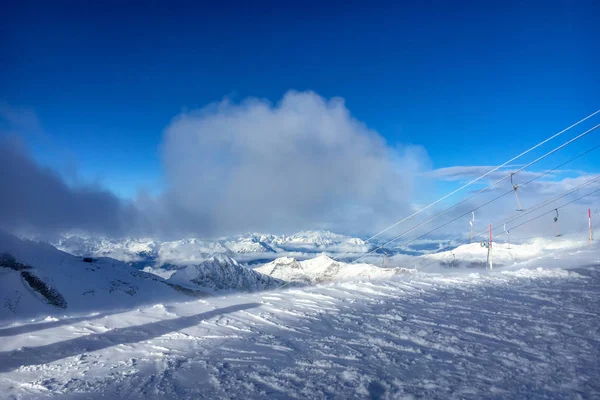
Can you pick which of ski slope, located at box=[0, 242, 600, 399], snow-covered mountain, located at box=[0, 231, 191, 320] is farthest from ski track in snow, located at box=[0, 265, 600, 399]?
snow-covered mountain, located at box=[0, 231, 191, 320]

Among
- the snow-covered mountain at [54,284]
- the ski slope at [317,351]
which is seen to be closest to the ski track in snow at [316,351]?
the ski slope at [317,351]

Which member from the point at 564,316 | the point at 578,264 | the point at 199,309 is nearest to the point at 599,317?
the point at 564,316

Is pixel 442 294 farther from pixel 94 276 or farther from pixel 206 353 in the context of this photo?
pixel 94 276

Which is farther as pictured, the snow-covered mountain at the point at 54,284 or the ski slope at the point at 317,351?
the snow-covered mountain at the point at 54,284

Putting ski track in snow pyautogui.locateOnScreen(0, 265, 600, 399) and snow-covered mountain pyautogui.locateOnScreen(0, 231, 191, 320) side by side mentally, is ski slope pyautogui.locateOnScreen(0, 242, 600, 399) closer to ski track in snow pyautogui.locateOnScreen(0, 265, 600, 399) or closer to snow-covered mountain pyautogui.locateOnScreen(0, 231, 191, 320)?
ski track in snow pyautogui.locateOnScreen(0, 265, 600, 399)

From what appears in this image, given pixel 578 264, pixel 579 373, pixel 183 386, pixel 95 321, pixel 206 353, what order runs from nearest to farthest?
pixel 183 386 < pixel 579 373 < pixel 206 353 < pixel 95 321 < pixel 578 264

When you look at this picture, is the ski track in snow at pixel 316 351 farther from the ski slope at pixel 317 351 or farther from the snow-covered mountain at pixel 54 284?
the snow-covered mountain at pixel 54 284
